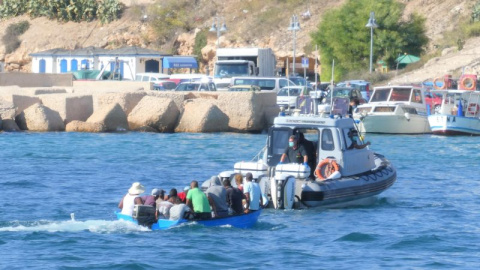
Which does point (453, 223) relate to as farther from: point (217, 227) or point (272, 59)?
point (272, 59)

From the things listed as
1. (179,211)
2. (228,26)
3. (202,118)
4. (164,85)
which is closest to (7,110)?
(202,118)

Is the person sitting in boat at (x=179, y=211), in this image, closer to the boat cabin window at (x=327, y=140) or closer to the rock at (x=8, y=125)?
the boat cabin window at (x=327, y=140)

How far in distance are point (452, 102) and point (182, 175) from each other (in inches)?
703

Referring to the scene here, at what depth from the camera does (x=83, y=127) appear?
3675cm

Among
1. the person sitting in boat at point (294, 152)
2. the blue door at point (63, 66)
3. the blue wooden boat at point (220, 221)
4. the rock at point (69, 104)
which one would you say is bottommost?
the blue wooden boat at point (220, 221)

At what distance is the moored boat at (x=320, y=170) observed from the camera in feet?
63.3

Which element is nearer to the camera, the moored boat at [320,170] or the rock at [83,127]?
the moored boat at [320,170]

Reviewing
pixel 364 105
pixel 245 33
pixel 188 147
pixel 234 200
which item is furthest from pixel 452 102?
pixel 245 33

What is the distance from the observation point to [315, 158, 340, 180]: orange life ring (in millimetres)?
20109

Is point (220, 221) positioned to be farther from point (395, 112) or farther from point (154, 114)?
point (395, 112)

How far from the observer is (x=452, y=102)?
40562 mm

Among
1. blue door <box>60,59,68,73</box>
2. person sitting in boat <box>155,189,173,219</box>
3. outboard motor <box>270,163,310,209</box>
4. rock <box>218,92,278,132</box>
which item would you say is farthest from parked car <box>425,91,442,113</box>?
blue door <box>60,59,68,73</box>

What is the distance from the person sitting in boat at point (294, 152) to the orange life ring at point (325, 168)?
36 cm

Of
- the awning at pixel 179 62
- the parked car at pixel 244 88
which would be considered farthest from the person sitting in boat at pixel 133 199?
the awning at pixel 179 62
